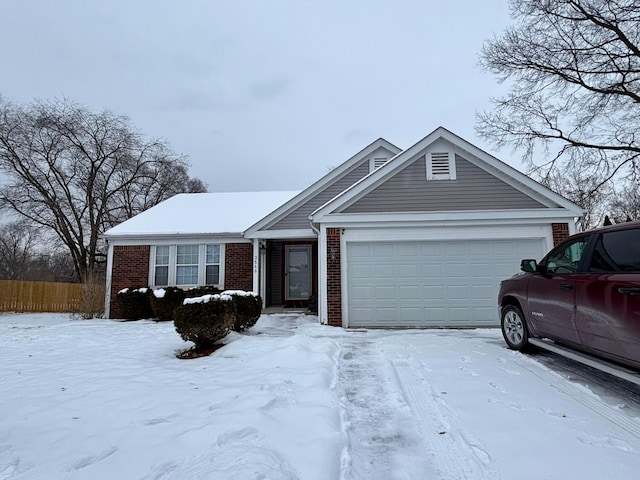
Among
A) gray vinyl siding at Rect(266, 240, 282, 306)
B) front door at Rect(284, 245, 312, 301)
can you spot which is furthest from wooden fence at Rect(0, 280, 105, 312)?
front door at Rect(284, 245, 312, 301)

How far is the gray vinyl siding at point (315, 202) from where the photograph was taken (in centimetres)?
1304

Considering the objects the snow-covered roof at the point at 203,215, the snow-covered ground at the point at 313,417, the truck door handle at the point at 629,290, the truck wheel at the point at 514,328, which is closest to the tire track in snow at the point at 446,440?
the snow-covered ground at the point at 313,417

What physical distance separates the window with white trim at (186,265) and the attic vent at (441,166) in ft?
26.6

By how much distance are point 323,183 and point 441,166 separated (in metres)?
4.88

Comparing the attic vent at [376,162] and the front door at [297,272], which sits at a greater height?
the attic vent at [376,162]

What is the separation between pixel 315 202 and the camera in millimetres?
13352

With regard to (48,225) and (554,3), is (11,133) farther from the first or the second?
(554,3)

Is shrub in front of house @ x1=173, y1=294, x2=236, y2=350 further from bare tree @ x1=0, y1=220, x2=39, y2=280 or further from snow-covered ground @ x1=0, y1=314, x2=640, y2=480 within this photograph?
bare tree @ x1=0, y1=220, x2=39, y2=280

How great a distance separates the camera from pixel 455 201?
376 inches

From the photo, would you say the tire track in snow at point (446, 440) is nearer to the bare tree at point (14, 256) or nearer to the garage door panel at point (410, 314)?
the garage door panel at point (410, 314)

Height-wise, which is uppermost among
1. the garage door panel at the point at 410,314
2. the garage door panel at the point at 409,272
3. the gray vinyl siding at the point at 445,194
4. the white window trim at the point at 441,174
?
the white window trim at the point at 441,174

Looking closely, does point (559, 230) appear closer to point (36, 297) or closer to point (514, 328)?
point (514, 328)

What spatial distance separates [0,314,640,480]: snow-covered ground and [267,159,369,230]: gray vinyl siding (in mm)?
7239

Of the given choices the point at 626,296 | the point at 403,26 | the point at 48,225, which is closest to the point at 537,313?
the point at 626,296
